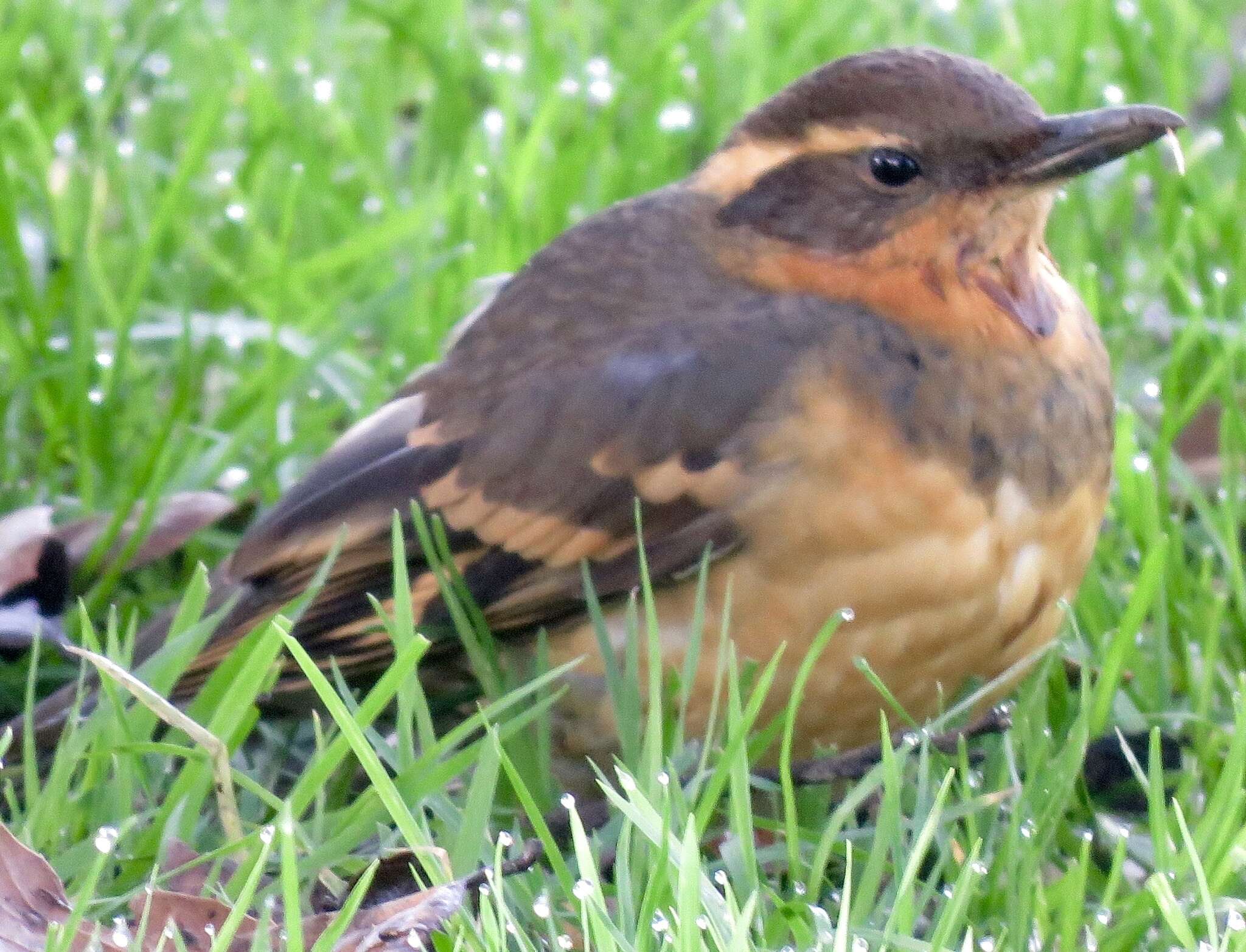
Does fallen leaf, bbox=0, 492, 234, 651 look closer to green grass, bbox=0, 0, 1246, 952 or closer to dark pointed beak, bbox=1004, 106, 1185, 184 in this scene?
green grass, bbox=0, 0, 1246, 952

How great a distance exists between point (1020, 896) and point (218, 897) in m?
1.12

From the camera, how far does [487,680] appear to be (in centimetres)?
372

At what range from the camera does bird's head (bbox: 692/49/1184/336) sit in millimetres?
3705

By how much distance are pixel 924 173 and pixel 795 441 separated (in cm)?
56

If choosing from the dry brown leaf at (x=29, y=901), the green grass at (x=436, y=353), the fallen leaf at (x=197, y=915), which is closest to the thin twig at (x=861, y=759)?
the green grass at (x=436, y=353)

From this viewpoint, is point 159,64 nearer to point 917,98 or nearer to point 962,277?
point 917,98

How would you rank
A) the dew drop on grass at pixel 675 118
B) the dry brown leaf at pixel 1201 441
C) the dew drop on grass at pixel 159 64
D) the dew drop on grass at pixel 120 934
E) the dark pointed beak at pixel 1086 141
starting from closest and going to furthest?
the dew drop on grass at pixel 120 934, the dark pointed beak at pixel 1086 141, the dry brown leaf at pixel 1201 441, the dew drop on grass at pixel 675 118, the dew drop on grass at pixel 159 64

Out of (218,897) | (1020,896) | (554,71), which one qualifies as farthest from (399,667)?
(554,71)

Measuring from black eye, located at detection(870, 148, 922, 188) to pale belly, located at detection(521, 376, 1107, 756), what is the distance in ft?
1.52

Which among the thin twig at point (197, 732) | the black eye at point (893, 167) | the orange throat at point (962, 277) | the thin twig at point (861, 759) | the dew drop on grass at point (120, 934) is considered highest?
the black eye at point (893, 167)

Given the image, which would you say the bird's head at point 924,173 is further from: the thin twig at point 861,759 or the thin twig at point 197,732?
the thin twig at point 197,732

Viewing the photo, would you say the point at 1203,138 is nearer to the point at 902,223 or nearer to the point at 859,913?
the point at 902,223

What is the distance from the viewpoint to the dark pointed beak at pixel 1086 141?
368 centimetres

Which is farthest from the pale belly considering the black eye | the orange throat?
the black eye
